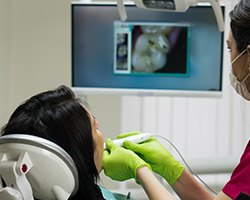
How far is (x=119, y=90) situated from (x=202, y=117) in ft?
2.20

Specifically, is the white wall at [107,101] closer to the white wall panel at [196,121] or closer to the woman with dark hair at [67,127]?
the white wall panel at [196,121]

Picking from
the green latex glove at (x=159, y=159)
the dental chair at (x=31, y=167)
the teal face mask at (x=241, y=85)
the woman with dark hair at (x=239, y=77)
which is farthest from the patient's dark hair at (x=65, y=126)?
the teal face mask at (x=241, y=85)

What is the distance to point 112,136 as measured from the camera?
112 inches

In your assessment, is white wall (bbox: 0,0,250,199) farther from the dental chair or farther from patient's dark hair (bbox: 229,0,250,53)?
the dental chair

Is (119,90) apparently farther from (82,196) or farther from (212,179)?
(82,196)

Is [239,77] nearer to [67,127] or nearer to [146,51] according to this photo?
[67,127]

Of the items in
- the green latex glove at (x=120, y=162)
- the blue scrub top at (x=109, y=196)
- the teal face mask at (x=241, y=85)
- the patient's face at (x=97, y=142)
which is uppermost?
the teal face mask at (x=241, y=85)

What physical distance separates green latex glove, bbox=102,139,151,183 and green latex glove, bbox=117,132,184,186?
11cm

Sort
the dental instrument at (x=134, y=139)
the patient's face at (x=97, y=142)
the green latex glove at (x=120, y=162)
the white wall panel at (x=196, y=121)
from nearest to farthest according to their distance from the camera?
the patient's face at (x=97, y=142) < the green latex glove at (x=120, y=162) < the dental instrument at (x=134, y=139) < the white wall panel at (x=196, y=121)

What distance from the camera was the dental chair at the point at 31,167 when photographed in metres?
1.07

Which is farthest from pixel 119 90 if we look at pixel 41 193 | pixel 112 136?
pixel 41 193

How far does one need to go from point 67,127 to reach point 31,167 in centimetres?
21

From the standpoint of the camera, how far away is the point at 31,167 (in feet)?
3.59

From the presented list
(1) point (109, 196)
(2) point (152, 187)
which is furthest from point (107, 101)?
(2) point (152, 187)
